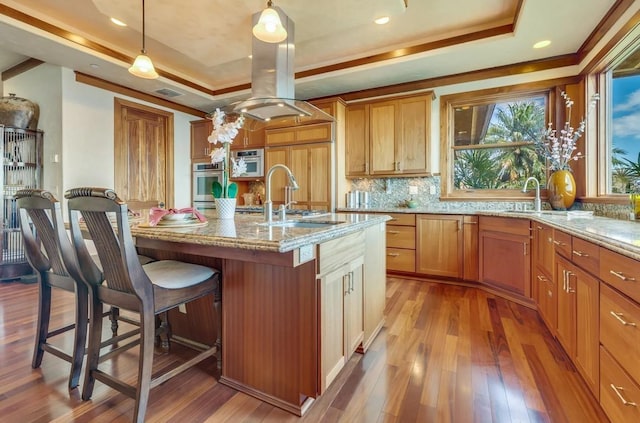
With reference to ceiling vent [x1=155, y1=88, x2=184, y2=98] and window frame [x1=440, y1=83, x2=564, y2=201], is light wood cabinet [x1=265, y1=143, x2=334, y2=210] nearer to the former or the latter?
window frame [x1=440, y1=83, x2=564, y2=201]

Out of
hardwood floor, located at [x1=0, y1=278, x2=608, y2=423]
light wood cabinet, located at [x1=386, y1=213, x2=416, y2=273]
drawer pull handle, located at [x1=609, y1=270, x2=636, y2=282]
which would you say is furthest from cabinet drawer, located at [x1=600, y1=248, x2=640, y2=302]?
light wood cabinet, located at [x1=386, y1=213, x2=416, y2=273]

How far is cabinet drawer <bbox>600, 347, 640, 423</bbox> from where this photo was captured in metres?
1.15

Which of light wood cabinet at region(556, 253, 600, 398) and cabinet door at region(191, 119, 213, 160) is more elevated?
cabinet door at region(191, 119, 213, 160)

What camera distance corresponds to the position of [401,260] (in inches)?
149

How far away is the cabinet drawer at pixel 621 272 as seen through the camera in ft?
3.74

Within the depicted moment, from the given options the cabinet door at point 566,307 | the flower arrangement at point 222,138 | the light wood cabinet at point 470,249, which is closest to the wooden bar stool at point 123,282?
the flower arrangement at point 222,138

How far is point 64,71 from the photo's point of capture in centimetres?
370

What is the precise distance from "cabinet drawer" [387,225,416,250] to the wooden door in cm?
366

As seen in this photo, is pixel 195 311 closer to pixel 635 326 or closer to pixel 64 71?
pixel 635 326

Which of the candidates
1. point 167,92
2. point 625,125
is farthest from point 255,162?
point 625,125

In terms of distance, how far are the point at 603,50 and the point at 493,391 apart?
308cm

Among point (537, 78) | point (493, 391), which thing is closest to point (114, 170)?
point (493, 391)

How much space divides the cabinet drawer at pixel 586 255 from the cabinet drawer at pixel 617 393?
0.39m

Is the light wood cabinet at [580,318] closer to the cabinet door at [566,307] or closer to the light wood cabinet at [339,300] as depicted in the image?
the cabinet door at [566,307]
